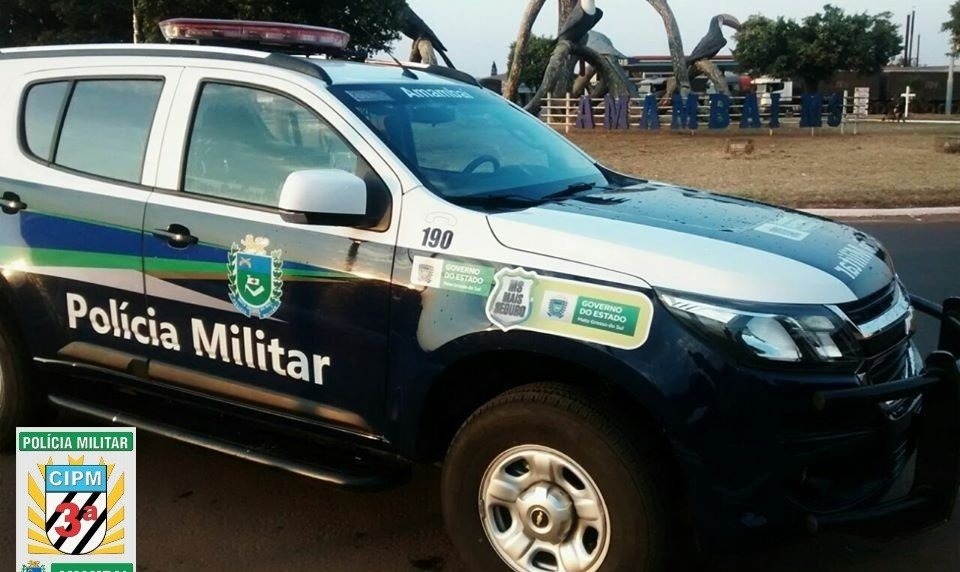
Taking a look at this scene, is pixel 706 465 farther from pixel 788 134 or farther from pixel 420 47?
pixel 420 47

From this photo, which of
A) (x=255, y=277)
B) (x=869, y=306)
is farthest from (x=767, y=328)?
(x=255, y=277)

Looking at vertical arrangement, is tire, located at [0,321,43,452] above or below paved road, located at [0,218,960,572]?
above

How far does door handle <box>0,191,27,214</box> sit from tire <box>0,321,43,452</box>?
524 millimetres

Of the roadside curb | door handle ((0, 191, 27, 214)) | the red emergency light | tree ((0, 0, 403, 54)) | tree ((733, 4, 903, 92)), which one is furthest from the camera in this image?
tree ((733, 4, 903, 92))

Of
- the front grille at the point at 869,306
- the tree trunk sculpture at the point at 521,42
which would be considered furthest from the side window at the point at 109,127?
the tree trunk sculpture at the point at 521,42

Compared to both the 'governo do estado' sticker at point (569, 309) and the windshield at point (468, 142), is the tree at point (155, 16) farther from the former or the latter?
the 'governo do estado' sticker at point (569, 309)

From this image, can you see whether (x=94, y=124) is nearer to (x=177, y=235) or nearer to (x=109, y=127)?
(x=109, y=127)

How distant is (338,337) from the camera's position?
3.37 m

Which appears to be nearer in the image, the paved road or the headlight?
the headlight

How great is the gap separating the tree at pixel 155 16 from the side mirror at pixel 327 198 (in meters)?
16.5

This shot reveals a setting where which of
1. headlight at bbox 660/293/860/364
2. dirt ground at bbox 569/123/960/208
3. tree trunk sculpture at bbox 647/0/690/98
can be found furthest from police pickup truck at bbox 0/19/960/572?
tree trunk sculpture at bbox 647/0/690/98

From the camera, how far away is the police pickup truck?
9.33 ft

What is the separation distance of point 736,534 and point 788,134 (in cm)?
2839

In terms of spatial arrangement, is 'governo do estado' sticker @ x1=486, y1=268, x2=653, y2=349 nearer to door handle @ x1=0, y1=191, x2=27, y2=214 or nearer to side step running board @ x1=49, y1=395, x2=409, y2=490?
side step running board @ x1=49, y1=395, x2=409, y2=490
